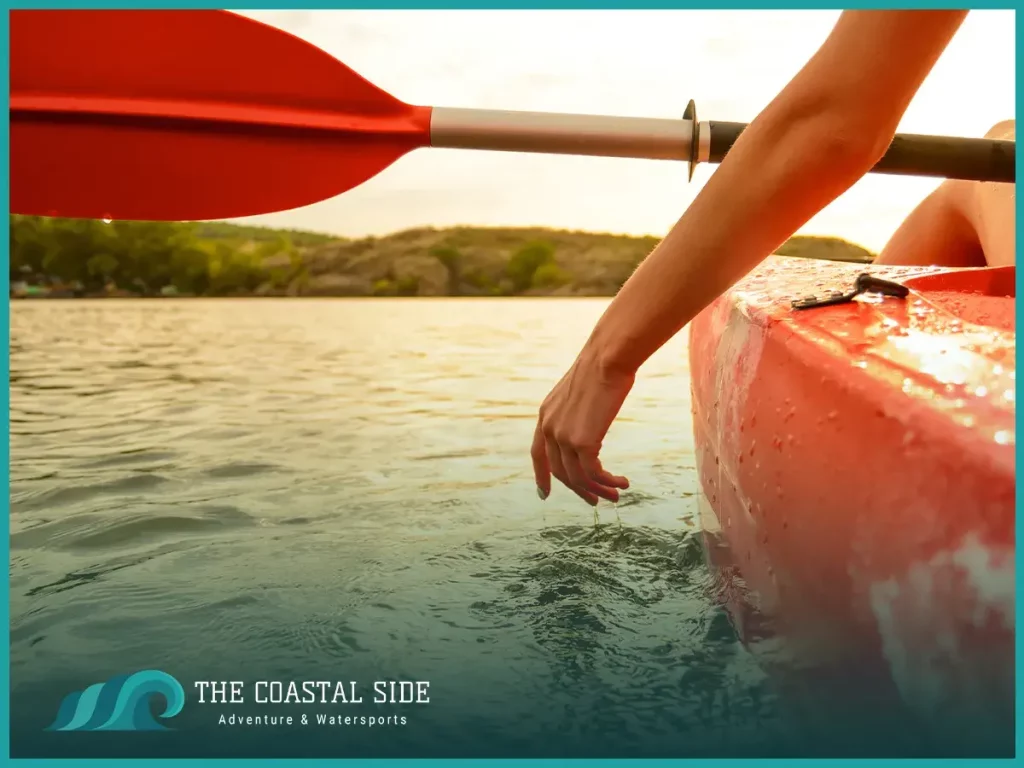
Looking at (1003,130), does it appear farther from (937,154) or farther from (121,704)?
(121,704)

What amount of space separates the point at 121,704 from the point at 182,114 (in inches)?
49.1

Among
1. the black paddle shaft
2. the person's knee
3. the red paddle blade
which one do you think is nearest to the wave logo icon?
the red paddle blade

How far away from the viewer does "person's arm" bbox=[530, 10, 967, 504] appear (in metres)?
0.86

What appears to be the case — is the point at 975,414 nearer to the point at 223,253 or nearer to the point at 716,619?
the point at 716,619

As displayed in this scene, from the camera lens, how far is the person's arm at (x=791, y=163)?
2.82 ft

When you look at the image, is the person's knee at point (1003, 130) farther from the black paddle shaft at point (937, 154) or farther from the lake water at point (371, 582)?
the lake water at point (371, 582)

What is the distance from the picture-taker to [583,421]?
1.07 metres

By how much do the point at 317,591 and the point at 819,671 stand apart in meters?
1.06

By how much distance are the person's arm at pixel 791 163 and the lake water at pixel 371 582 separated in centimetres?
57

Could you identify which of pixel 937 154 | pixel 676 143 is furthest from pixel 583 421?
pixel 937 154

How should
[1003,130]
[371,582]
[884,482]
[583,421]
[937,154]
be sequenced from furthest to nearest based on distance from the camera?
1. [1003,130]
2. [371,582]
3. [937,154]
4. [583,421]
5. [884,482]

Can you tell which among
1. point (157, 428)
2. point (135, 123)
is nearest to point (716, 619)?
point (135, 123)

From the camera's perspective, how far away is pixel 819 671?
3.17ft

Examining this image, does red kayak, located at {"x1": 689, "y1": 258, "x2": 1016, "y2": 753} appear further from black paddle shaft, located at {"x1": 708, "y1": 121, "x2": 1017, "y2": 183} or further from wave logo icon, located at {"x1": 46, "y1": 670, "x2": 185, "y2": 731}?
wave logo icon, located at {"x1": 46, "y1": 670, "x2": 185, "y2": 731}
